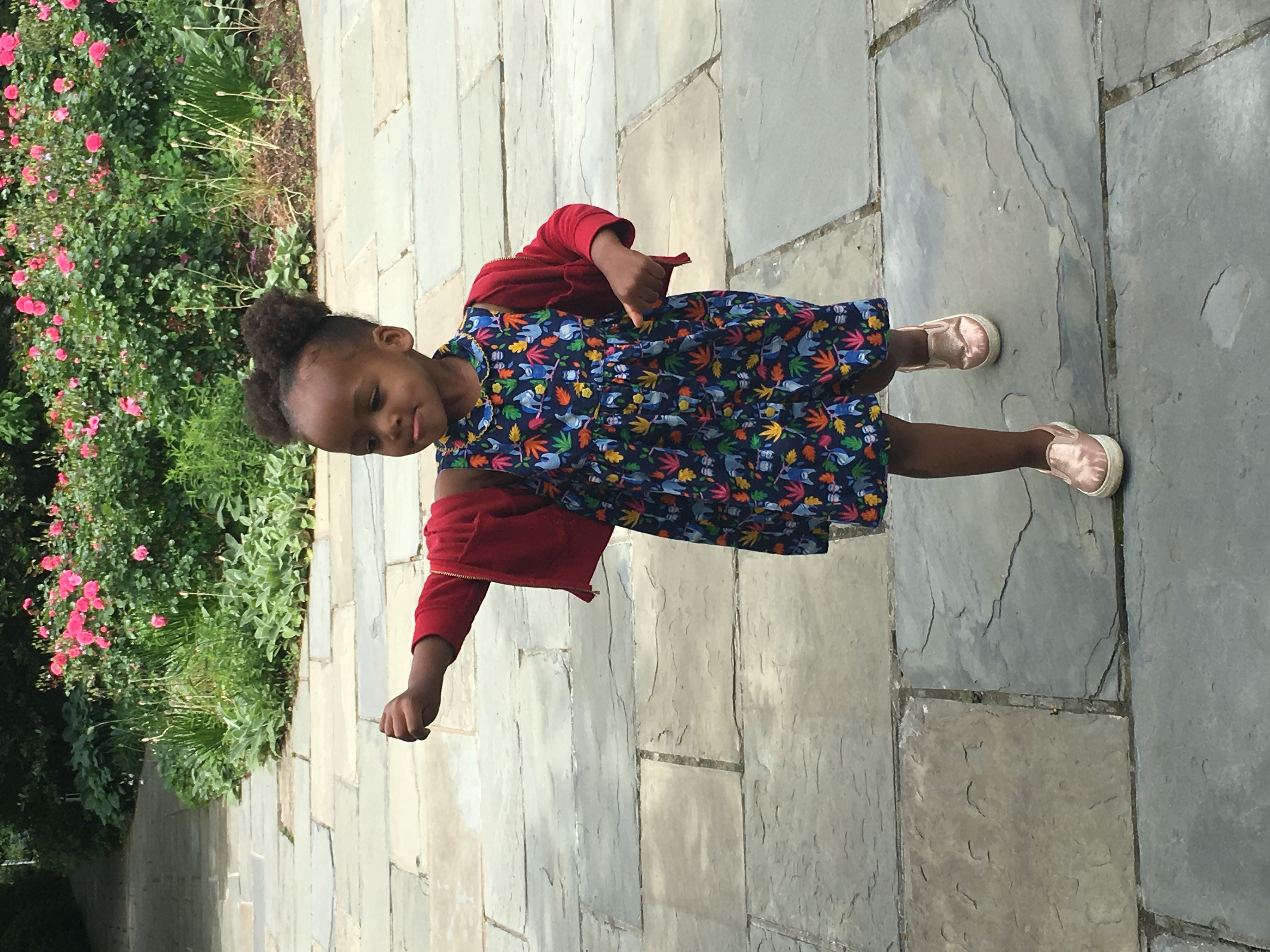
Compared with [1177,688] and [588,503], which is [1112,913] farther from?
[588,503]

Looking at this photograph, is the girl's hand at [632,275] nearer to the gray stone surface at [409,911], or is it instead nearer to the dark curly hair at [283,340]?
the dark curly hair at [283,340]

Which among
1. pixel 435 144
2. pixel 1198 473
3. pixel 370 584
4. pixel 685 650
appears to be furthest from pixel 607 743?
pixel 435 144

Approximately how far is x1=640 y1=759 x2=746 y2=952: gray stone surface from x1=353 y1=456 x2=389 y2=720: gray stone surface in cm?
171

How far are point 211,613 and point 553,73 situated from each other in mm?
3500

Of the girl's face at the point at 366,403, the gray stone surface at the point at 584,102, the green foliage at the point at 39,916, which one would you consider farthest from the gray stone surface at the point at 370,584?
the green foliage at the point at 39,916

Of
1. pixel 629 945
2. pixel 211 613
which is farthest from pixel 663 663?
pixel 211 613

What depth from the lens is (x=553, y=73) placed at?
4211 millimetres

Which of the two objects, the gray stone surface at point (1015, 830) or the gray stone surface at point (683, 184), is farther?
the gray stone surface at point (683, 184)

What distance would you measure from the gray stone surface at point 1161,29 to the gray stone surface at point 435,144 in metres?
2.92

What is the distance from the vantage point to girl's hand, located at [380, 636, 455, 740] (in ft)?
7.20

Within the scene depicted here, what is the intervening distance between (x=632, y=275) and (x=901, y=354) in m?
0.73

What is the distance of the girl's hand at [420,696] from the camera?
2193 millimetres

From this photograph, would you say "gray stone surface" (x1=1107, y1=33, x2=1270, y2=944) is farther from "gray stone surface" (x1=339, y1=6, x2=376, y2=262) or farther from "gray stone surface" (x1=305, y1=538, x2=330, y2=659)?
"gray stone surface" (x1=305, y1=538, x2=330, y2=659)

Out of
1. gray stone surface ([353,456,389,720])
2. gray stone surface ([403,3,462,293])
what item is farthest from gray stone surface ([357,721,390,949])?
gray stone surface ([403,3,462,293])
